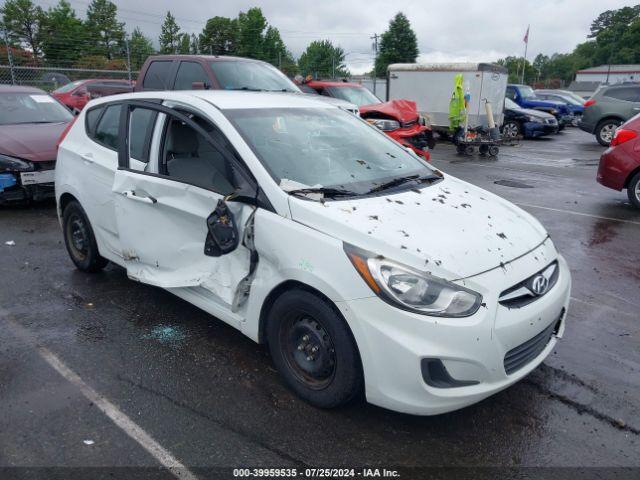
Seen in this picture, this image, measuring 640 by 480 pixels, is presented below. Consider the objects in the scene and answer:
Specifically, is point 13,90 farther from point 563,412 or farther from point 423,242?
point 563,412

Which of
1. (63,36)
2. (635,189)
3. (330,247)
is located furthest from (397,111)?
(63,36)

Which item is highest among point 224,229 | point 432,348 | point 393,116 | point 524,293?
point 393,116

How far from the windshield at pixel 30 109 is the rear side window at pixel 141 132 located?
17.5 ft

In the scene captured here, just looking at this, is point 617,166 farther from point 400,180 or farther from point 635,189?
point 400,180

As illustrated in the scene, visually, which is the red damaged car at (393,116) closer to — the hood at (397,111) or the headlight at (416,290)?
the hood at (397,111)

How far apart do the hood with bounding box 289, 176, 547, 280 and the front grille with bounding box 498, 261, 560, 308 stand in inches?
5.9

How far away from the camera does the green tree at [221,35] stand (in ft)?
171

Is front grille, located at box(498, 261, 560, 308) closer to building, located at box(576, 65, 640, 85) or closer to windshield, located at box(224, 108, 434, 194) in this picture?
windshield, located at box(224, 108, 434, 194)

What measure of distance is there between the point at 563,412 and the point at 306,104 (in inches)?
110

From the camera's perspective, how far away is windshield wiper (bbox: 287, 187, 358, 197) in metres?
3.10

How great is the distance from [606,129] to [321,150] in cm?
1623

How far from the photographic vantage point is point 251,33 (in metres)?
53.8

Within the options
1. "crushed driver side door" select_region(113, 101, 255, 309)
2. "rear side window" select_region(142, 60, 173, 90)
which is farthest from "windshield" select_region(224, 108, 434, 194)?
"rear side window" select_region(142, 60, 173, 90)

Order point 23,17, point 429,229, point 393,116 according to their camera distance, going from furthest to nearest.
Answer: point 23,17
point 393,116
point 429,229
